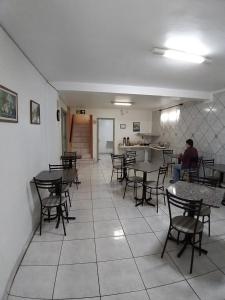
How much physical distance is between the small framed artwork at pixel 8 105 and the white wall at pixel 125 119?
5392mm

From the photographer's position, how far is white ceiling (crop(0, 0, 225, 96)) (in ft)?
4.24

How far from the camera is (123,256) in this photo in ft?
6.40

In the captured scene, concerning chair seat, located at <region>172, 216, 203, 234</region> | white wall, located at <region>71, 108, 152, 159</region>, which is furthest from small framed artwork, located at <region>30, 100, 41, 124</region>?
white wall, located at <region>71, 108, 152, 159</region>

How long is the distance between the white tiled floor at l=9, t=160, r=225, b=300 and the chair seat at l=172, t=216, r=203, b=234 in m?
0.40

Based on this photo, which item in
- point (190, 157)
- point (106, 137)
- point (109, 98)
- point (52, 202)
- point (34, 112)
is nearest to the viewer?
point (52, 202)

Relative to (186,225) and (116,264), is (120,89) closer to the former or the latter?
(186,225)

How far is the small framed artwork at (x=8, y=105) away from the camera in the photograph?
1.57m

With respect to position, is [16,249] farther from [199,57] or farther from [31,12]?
[199,57]

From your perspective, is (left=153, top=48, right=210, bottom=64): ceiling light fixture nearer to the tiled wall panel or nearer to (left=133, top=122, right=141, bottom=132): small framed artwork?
the tiled wall panel

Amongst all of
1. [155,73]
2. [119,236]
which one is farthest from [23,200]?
[155,73]

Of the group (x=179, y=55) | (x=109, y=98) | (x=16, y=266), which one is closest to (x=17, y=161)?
(x=16, y=266)

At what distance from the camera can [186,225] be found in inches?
73.3

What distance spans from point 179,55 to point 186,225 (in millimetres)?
1959

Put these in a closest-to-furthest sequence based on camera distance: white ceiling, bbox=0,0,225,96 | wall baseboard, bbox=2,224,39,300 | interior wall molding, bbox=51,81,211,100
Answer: white ceiling, bbox=0,0,225,96, wall baseboard, bbox=2,224,39,300, interior wall molding, bbox=51,81,211,100
